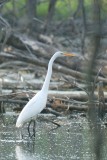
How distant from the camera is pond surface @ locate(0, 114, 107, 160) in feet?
25.6

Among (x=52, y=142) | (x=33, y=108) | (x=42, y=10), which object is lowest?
(x=52, y=142)

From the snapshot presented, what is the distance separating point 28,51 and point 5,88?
2835 millimetres

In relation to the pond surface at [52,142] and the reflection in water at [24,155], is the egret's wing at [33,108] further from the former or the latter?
the reflection in water at [24,155]

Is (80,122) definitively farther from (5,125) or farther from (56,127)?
(5,125)

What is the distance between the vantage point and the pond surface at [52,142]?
7.80m

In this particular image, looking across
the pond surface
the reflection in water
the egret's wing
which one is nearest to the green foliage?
the pond surface

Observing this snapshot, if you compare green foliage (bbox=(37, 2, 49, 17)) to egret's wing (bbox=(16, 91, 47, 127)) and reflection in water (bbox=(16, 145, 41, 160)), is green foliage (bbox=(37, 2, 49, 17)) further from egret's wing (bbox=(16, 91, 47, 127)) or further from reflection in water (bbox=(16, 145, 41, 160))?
reflection in water (bbox=(16, 145, 41, 160))

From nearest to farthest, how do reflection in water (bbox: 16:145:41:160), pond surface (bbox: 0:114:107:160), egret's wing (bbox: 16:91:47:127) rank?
reflection in water (bbox: 16:145:41:160) < pond surface (bbox: 0:114:107:160) < egret's wing (bbox: 16:91:47:127)

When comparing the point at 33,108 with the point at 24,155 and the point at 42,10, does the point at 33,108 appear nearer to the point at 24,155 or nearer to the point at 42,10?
the point at 24,155

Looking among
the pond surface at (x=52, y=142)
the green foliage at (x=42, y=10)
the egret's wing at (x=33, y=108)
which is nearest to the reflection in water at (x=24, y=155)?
the pond surface at (x=52, y=142)

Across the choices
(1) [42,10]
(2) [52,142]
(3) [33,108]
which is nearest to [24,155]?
(2) [52,142]

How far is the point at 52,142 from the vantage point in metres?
8.91

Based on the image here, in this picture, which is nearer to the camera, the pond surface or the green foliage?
the pond surface

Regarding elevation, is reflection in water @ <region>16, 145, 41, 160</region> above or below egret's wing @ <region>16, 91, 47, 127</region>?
below
